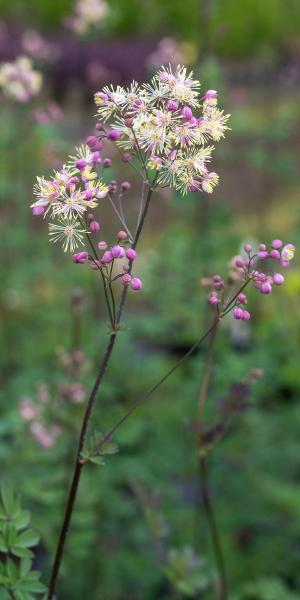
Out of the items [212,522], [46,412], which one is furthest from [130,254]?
[46,412]

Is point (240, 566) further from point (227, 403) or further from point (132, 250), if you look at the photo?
point (132, 250)

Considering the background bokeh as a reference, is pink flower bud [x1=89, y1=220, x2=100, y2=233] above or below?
below

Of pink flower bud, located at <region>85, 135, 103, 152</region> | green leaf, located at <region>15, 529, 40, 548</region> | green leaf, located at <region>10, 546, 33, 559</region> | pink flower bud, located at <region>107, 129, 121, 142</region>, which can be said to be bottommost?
green leaf, located at <region>10, 546, 33, 559</region>

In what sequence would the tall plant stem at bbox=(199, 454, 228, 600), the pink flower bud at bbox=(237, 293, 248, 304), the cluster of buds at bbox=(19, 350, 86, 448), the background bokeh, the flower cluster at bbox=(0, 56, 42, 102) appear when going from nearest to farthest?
1. the pink flower bud at bbox=(237, 293, 248, 304)
2. the tall plant stem at bbox=(199, 454, 228, 600)
3. the cluster of buds at bbox=(19, 350, 86, 448)
4. the background bokeh
5. the flower cluster at bbox=(0, 56, 42, 102)

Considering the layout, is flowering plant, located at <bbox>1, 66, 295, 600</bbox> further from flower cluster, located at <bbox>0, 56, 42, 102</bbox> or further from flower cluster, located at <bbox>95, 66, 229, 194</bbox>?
flower cluster, located at <bbox>0, 56, 42, 102</bbox>

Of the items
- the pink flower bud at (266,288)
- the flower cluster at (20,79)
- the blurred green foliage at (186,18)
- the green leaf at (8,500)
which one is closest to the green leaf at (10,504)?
the green leaf at (8,500)

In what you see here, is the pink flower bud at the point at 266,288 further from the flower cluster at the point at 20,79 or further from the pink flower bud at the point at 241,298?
the flower cluster at the point at 20,79

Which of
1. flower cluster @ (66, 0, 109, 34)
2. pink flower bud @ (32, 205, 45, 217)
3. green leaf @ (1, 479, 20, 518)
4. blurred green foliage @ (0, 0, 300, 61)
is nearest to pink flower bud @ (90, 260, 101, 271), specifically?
pink flower bud @ (32, 205, 45, 217)
